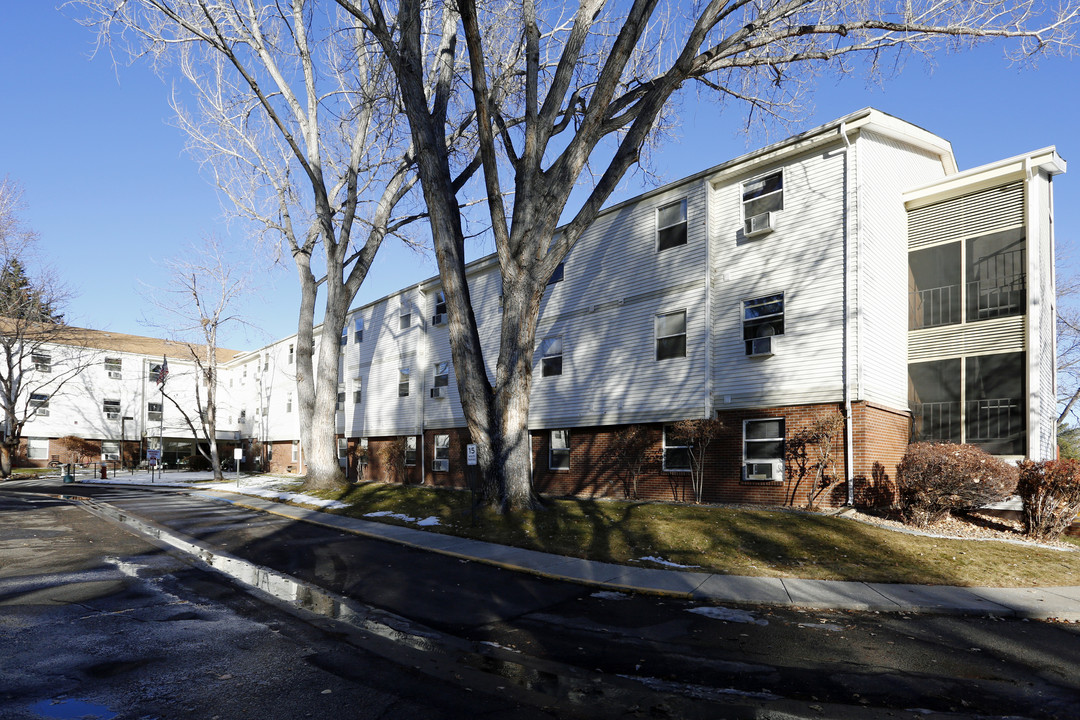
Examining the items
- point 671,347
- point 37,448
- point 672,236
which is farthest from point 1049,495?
point 37,448

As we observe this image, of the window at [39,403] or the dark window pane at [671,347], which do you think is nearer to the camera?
the dark window pane at [671,347]

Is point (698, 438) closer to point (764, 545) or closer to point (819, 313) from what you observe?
point (819, 313)

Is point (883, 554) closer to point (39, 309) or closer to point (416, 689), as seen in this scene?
point (416, 689)

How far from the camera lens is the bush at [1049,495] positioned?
40.3 ft

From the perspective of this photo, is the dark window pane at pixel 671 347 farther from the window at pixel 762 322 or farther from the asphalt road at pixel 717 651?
the asphalt road at pixel 717 651

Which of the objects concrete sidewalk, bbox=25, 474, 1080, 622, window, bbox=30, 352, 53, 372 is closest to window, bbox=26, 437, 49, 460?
window, bbox=30, 352, 53, 372

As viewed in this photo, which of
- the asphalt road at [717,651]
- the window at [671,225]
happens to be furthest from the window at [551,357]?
the asphalt road at [717,651]

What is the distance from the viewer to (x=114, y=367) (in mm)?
49125

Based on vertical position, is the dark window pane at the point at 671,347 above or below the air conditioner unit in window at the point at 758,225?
below

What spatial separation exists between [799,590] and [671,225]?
1260 cm

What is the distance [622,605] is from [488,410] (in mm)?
6712

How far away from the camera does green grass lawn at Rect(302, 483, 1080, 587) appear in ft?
33.3

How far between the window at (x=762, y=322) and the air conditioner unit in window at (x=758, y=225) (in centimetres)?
174

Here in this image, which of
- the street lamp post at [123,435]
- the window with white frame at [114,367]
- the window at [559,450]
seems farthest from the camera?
the window with white frame at [114,367]
